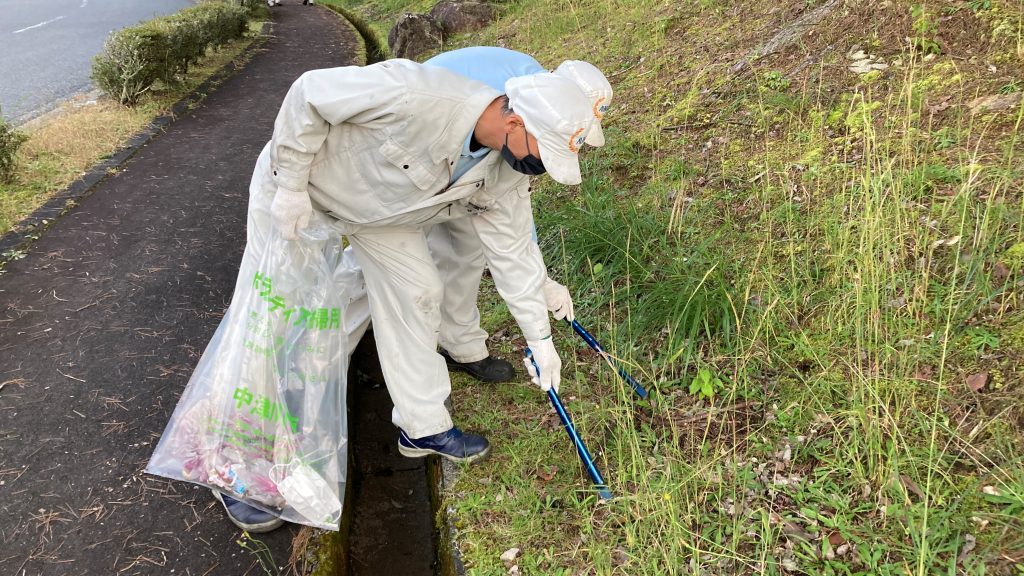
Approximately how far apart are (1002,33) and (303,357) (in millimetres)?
3731

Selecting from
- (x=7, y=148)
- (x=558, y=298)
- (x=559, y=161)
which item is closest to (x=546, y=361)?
(x=558, y=298)

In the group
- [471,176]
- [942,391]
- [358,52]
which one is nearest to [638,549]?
[942,391]

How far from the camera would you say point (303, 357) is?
2549mm

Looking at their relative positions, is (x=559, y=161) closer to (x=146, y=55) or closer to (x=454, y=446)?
(x=454, y=446)

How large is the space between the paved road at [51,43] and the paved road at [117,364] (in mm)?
3417

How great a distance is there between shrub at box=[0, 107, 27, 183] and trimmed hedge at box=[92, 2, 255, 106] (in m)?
1.89

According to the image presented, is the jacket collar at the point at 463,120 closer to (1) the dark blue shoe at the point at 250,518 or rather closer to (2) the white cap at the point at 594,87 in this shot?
(2) the white cap at the point at 594,87

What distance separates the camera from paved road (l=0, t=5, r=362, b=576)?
2434mm

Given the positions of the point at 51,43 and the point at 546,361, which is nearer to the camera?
the point at 546,361

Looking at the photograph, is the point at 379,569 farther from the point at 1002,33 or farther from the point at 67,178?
the point at 67,178

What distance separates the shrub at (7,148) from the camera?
197 inches

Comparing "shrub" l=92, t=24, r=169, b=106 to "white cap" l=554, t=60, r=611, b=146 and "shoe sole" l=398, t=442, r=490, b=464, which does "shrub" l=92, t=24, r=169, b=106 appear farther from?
"white cap" l=554, t=60, r=611, b=146

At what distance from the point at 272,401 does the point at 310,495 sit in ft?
1.32

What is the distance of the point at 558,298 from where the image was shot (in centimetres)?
280
